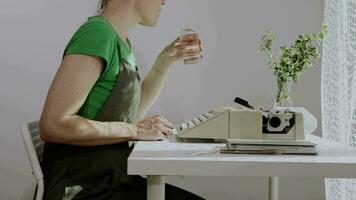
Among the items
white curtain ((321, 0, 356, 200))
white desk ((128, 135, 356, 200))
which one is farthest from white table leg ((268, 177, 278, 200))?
white desk ((128, 135, 356, 200))

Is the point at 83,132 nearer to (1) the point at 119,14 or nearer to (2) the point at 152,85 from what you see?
(1) the point at 119,14

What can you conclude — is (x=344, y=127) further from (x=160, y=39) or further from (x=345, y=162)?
(x=160, y=39)

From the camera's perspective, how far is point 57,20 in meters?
2.07

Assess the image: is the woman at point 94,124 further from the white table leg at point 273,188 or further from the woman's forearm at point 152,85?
the white table leg at point 273,188

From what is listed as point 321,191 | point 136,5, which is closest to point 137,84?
point 136,5

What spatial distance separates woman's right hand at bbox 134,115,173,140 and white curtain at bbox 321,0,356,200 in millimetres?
608

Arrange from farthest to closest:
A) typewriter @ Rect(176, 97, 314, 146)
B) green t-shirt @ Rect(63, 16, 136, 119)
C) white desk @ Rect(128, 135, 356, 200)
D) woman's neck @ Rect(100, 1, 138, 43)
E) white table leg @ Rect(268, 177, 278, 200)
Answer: white table leg @ Rect(268, 177, 278, 200) < woman's neck @ Rect(100, 1, 138, 43) < green t-shirt @ Rect(63, 16, 136, 119) < typewriter @ Rect(176, 97, 314, 146) < white desk @ Rect(128, 135, 356, 200)

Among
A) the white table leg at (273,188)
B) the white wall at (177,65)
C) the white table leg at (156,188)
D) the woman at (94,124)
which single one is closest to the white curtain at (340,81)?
the white table leg at (273,188)

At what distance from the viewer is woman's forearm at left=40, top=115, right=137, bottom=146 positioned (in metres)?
1.11

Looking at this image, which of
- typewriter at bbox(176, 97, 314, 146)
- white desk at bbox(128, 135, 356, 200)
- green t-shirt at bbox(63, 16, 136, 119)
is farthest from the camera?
green t-shirt at bbox(63, 16, 136, 119)

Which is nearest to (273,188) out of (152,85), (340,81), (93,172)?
(340,81)

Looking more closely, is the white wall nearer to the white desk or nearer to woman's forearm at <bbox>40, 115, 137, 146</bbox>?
woman's forearm at <bbox>40, 115, 137, 146</bbox>

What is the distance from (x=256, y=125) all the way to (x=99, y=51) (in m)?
0.43

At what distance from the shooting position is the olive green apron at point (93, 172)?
1.11 meters
